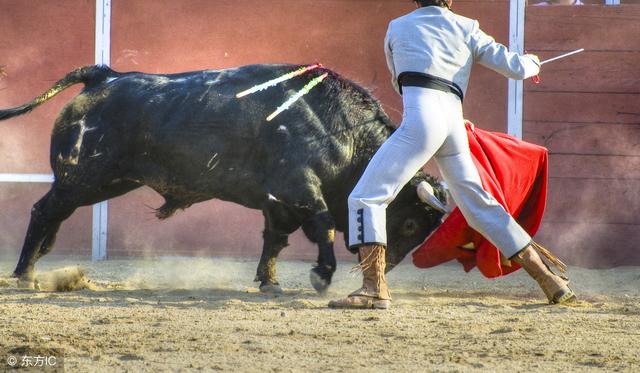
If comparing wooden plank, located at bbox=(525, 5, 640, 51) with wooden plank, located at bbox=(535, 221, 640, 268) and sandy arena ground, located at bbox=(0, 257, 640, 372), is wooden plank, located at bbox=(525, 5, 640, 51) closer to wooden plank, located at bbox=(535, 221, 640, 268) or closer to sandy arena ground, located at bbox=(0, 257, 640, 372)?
wooden plank, located at bbox=(535, 221, 640, 268)

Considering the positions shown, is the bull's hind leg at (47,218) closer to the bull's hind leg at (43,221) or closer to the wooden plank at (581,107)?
the bull's hind leg at (43,221)

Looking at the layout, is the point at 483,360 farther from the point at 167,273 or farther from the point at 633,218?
the point at 633,218

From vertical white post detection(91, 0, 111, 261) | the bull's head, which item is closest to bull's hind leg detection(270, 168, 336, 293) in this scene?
the bull's head

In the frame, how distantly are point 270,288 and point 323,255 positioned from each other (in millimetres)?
419

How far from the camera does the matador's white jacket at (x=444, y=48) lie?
5770 millimetres

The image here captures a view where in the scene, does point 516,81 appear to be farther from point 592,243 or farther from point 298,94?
point 298,94

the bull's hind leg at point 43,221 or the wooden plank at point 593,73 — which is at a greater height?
the wooden plank at point 593,73

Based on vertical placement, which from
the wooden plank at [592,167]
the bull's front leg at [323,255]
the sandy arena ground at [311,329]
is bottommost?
the sandy arena ground at [311,329]

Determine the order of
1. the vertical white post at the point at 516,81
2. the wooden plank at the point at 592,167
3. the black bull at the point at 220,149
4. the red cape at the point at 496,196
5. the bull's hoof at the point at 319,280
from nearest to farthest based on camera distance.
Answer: the red cape at the point at 496,196
the bull's hoof at the point at 319,280
the black bull at the point at 220,149
the wooden plank at the point at 592,167
the vertical white post at the point at 516,81

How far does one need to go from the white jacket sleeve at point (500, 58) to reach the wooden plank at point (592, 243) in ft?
10.8

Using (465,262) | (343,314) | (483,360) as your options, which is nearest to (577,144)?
(465,262)

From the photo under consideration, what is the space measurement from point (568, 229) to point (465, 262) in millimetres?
2433

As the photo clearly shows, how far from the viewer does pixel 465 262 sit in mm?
6797

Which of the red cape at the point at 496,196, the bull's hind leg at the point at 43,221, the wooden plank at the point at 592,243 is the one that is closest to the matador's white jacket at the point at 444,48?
the red cape at the point at 496,196
